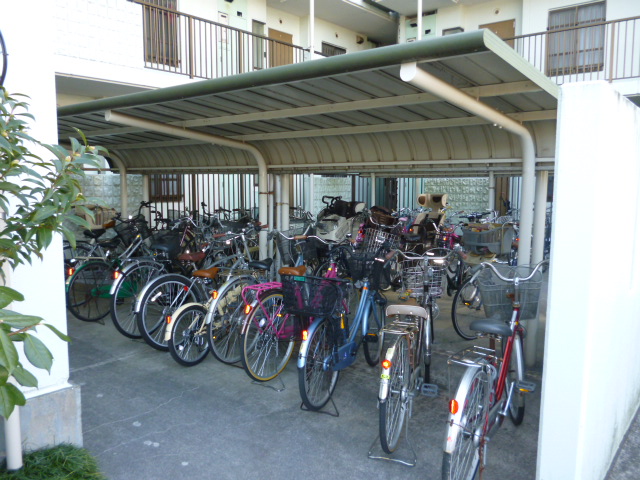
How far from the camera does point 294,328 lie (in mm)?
4199

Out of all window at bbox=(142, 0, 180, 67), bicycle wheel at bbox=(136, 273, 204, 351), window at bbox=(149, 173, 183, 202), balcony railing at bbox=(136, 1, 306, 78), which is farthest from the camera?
window at bbox=(149, 173, 183, 202)

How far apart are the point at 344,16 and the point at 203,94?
474 inches

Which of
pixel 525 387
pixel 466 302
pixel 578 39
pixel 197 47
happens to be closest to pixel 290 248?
pixel 466 302

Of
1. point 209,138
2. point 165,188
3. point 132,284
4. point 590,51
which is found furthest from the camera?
point 590,51

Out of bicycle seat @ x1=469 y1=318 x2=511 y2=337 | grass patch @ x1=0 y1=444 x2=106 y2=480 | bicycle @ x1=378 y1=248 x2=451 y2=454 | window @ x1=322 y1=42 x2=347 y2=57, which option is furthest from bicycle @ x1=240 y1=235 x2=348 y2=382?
window @ x1=322 y1=42 x2=347 y2=57

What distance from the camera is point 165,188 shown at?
1158cm

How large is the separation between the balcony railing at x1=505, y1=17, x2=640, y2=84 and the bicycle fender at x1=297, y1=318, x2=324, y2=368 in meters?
8.96

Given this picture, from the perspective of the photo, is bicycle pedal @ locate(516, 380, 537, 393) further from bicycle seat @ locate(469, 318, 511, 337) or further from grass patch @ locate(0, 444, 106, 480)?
grass patch @ locate(0, 444, 106, 480)

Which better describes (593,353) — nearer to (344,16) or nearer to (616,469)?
(616,469)

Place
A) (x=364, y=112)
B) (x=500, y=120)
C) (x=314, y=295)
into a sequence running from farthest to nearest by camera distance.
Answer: (x=364, y=112), (x=500, y=120), (x=314, y=295)

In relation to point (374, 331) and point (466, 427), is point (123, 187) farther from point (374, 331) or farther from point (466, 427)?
point (466, 427)

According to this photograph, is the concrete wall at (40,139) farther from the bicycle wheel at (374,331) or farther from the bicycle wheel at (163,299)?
the bicycle wheel at (374,331)

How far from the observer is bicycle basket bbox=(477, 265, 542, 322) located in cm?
348

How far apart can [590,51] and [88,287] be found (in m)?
11.9
